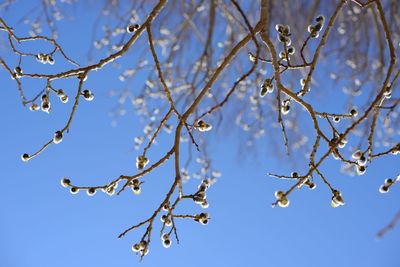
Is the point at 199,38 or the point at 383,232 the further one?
the point at 199,38

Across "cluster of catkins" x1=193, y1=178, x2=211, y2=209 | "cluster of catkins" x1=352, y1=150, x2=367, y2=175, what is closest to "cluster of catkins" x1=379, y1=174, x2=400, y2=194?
"cluster of catkins" x1=352, y1=150, x2=367, y2=175

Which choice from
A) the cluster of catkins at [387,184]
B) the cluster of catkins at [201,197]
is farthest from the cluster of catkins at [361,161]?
the cluster of catkins at [201,197]

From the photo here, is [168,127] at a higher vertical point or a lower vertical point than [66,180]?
higher

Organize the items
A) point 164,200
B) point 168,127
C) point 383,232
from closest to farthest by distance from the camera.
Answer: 1. point 383,232
2. point 164,200
3. point 168,127

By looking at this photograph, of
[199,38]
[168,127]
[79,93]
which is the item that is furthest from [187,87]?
[79,93]

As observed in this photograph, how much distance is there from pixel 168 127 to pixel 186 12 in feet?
3.97

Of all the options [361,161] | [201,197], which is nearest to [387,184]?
[361,161]

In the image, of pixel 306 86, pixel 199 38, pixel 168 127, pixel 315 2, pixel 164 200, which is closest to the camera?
pixel 164 200

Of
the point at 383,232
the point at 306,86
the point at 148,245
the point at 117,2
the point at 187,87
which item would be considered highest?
the point at 117,2

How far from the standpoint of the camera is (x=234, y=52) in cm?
160

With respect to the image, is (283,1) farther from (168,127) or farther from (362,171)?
(362,171)

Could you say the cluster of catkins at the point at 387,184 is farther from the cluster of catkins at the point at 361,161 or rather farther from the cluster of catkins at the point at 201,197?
the cluster of catkins at the point at 201,197

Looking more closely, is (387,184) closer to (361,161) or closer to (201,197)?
(361,161)

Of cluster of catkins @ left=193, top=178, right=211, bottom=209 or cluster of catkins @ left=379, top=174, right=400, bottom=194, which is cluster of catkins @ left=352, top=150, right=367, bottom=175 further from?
cluster of catkins @ left=193, top=178, right=211, bottom=209
